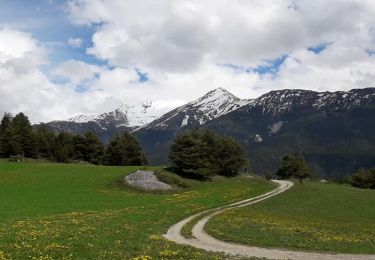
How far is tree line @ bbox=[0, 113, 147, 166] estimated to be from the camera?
140 m

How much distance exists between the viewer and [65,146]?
149 meters

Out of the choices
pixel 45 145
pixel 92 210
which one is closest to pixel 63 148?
pixel 45 145

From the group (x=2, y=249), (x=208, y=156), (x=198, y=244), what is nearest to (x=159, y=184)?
(x=208, y=156)

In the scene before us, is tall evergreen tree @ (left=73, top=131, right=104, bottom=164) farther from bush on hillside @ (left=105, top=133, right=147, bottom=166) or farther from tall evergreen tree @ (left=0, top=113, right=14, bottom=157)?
tall evergreen tree @ (left=0, top=113, right=14, bottom=157)

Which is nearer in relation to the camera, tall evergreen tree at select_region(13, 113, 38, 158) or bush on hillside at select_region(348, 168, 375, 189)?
tall evergreen tree at select_region(13, 113, 38, 158)

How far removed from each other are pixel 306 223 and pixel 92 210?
2731cm

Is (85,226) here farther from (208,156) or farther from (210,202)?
(208,156)

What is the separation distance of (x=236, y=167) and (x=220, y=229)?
259ft

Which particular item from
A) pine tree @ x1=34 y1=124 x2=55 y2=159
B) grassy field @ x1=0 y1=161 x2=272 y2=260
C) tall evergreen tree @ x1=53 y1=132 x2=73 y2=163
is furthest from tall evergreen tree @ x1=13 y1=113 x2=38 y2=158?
grassy field @ x1=0 y1=161 x2=272 y2=260

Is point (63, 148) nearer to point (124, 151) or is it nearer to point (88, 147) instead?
point (88, 147)

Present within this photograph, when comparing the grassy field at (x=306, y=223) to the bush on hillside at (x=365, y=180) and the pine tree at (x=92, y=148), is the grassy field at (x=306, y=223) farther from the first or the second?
the pine tree at (x=92, y=148)

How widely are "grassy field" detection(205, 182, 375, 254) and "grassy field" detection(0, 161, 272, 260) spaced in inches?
248

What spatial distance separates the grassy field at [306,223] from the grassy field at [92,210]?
20.7 ft

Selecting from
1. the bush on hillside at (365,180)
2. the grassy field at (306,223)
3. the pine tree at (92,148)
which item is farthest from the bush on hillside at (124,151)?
the bush on hillside at (365,180)
